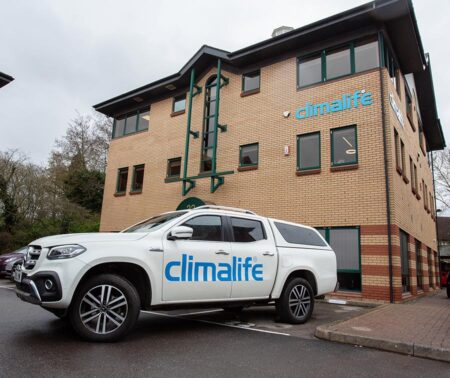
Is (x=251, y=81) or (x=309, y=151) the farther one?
(x=251, y=81)

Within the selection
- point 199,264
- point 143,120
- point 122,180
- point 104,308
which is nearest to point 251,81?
point 143,120

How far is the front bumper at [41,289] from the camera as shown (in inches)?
177

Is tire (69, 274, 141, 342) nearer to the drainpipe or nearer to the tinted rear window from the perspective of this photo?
the tinted rear window

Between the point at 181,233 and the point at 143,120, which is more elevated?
the point at 143,120

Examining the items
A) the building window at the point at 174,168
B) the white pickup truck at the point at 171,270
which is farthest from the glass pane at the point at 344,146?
the building window at the point at 174,168

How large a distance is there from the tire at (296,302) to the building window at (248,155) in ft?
25.6

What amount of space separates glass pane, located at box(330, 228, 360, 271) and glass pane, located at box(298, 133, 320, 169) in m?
2.45

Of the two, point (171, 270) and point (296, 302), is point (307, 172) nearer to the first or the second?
point (296, 302)

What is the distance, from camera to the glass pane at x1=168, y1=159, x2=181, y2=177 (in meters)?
17.2

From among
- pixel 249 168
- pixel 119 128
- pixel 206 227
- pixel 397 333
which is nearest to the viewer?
pixel 397 333

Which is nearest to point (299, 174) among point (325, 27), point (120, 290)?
point (325, 27)

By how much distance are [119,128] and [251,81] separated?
8845 millimetres

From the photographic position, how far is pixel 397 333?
5770 mm

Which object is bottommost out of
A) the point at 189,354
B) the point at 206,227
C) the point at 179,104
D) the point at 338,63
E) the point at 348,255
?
the point at 189,354
